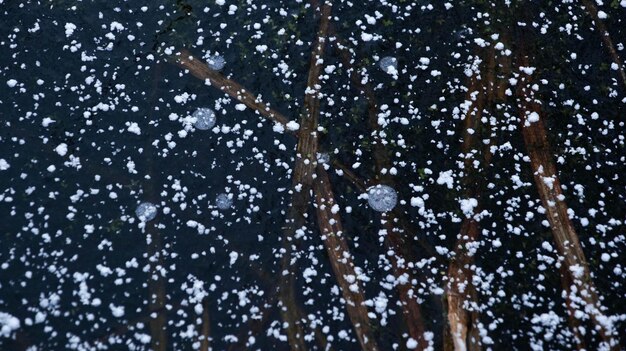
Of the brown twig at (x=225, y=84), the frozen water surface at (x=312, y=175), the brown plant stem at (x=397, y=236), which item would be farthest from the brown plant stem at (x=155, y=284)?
the brown plant stem at (x=397, y=236)

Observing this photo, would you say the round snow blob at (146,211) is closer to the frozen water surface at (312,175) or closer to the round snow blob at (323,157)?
the frozen water surface at (312,175)

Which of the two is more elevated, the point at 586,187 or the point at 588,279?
the point at 586,187

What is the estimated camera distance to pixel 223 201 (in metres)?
1.84

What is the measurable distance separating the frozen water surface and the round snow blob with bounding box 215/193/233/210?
0.05 ft

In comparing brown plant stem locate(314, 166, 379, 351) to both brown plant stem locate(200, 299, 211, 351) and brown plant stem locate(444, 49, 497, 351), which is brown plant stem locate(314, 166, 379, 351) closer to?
brown plant stem locate(444, 49, 497, 351)

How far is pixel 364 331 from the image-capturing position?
1642 millimetres

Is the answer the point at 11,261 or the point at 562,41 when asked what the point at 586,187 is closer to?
the point at 562,41

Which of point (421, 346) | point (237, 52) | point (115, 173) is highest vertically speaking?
point (237, 52)

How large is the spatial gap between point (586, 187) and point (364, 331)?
2.98 ft

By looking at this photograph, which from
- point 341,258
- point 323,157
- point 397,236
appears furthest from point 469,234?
point 323,157

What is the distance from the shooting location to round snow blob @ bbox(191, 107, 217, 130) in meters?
1.98

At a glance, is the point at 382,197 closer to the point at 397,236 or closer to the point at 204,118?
the point at 397,236

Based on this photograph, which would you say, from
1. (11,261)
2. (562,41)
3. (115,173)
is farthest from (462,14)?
(11,261)

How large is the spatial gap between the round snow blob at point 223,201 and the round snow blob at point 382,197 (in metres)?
0.46
